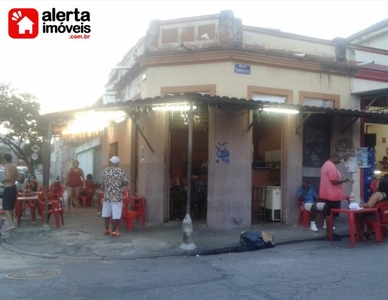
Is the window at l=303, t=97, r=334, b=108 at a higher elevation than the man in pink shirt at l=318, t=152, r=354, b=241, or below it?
higher

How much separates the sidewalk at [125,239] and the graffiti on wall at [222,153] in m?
1.71

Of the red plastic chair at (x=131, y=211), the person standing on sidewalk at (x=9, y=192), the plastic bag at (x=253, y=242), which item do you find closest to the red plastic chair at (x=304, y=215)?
the plastic bag at (x=253, y=242)

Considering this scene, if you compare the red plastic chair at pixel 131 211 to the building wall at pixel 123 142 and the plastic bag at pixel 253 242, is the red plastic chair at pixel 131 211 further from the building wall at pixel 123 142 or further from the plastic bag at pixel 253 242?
the plastic bag at pixel 253 242

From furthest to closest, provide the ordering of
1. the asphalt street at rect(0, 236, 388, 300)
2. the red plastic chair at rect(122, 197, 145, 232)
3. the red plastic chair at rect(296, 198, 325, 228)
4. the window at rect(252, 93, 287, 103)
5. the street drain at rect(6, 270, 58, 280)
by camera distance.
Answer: the window at rect(252, 93, 287, 103)
the red plastic chair at rect(296, 198, 325, 228)
the red plastic chair at rect(122, 197, 145, 232)
the street drain at rect(6, 270, 58, 280)
the asphalt street at rect(0, 236, 388, 300)

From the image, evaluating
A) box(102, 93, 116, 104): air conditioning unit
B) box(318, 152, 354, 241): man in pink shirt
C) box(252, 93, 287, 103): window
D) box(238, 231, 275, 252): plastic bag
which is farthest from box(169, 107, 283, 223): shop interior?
box(102, 93, 116, 104): air conditioning unit

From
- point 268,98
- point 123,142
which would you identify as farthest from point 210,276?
point 123,142

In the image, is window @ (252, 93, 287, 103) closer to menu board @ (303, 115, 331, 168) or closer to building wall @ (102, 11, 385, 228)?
building wall @ (102, 11, 385, 228)

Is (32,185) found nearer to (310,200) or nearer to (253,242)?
(253,242)

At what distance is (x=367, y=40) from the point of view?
19766 mm

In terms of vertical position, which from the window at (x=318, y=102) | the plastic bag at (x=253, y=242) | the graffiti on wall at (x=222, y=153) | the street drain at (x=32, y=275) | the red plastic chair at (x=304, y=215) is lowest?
the street drain at (x=32, y=275)

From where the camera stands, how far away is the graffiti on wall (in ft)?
34.1

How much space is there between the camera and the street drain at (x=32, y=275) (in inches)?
244

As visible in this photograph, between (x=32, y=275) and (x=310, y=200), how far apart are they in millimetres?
6765

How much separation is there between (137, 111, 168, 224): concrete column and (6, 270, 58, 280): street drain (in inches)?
174
